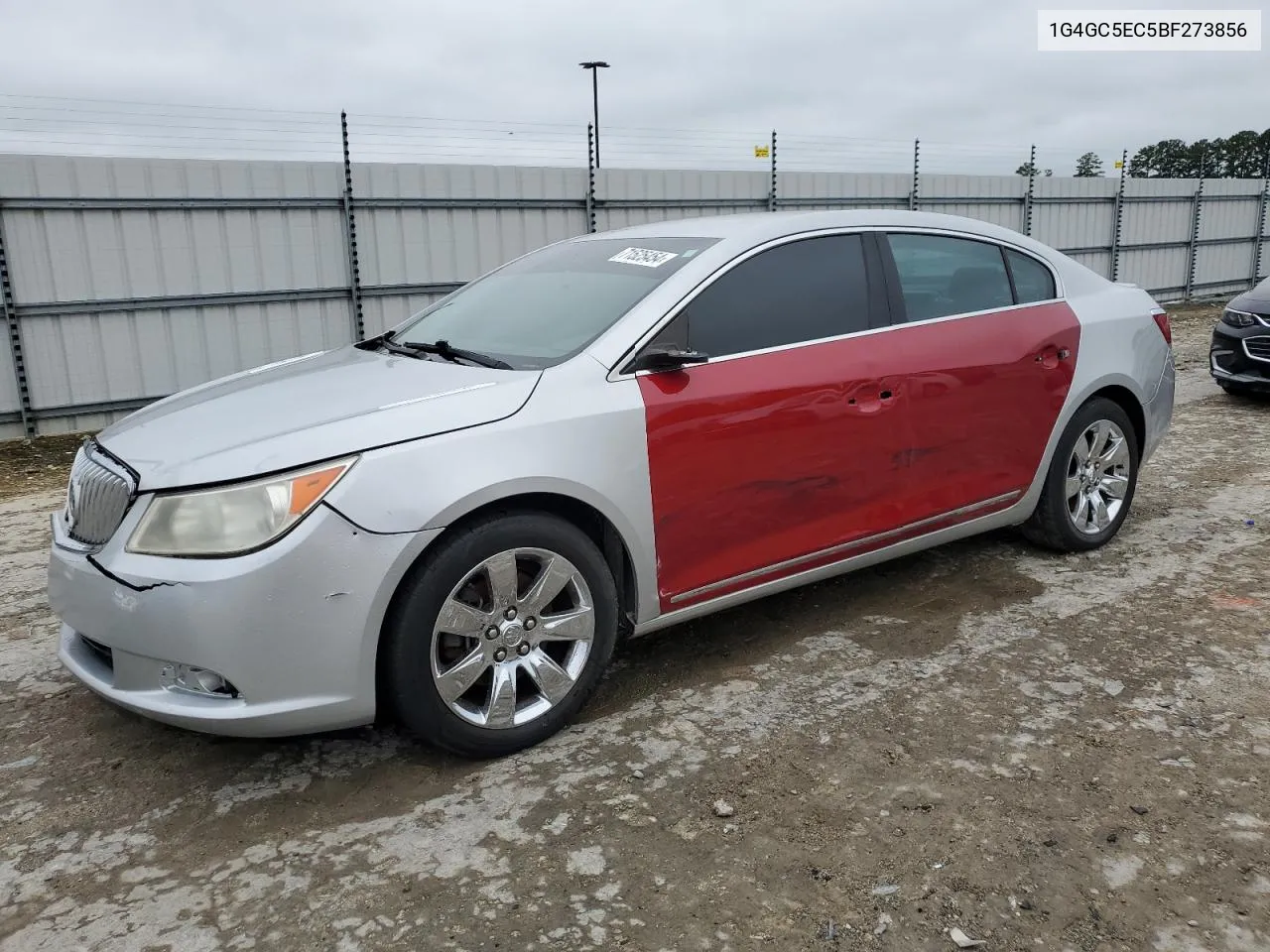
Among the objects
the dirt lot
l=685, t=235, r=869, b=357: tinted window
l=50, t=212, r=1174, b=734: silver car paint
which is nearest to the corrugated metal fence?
the dirt lot

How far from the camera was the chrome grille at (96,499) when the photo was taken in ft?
9.02

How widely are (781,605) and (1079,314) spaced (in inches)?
75.2

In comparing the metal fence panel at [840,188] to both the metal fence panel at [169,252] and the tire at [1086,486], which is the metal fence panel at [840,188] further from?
the tire at [1086,486]

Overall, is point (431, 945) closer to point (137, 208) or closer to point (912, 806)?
point (912, 806)

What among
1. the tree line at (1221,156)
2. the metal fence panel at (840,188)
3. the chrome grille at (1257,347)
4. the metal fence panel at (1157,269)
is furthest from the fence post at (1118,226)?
the tree line at (1221,156)

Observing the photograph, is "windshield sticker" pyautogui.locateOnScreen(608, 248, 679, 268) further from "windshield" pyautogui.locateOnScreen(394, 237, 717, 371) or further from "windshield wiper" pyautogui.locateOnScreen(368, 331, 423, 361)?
"windshield wiper" pyautogui.locateOnScreen(368, 331, 423, 361)

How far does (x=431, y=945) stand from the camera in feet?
7.20

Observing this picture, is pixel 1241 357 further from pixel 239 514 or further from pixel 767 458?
pixel 239 514

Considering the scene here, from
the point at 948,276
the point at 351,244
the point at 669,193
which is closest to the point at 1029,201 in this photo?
the point at 669,193

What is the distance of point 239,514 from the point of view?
8.48 ft

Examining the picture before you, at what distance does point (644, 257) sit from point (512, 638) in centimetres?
155

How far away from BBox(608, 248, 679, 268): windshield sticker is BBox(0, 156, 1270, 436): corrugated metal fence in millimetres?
6832

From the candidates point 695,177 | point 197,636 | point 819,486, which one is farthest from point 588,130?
point 197,636

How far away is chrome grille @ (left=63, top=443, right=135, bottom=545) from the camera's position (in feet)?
9.02
